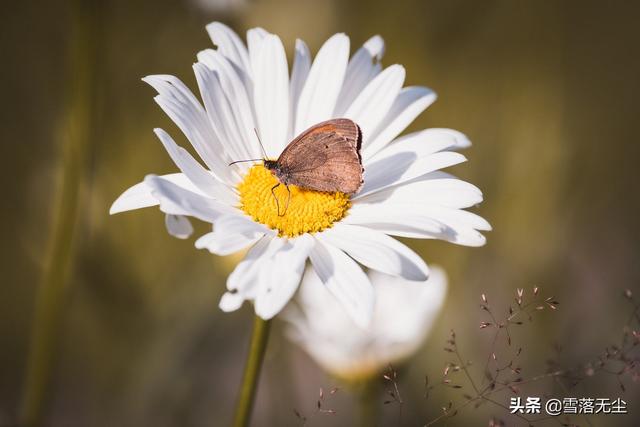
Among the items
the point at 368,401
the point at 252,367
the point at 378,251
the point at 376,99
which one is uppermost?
the point at 376,99

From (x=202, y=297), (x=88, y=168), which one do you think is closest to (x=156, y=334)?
(x=202, y=297)

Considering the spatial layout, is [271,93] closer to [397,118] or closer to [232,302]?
[397,118]

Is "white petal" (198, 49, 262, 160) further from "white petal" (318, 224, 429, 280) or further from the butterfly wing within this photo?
"white petal" (318, 224, 429, 280)

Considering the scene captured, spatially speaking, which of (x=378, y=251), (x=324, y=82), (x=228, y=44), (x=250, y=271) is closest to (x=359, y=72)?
(x=324, y=82)

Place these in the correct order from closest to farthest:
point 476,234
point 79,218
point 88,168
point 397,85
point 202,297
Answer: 1. point 476,234
2. point 397,85
3. point 88,168
4. point 79,218
5. point 202,297

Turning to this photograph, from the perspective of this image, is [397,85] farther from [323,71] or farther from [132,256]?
[132,256]
